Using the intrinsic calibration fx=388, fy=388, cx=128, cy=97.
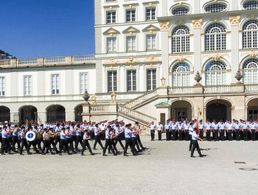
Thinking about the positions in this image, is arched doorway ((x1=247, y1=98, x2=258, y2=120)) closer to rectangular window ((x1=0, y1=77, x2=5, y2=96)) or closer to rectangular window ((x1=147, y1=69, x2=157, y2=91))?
rectangular window ((x1=147, y1=69, x2=157, y2=91))

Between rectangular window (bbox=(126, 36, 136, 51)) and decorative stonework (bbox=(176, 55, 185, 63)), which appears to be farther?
rectangular window (bbox=(126, 36, 136, 51))

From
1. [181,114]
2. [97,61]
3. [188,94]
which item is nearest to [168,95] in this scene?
[188,94]

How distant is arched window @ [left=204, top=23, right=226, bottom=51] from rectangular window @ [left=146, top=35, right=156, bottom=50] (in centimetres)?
606

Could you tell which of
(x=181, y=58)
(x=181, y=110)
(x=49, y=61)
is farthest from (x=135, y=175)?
(x=49, y=61)

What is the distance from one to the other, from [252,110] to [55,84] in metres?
25.6

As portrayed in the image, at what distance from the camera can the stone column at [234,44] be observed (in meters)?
42.6

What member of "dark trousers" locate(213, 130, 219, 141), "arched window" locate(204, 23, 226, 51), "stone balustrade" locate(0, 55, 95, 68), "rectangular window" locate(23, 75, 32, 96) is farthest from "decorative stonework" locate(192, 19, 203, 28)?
"rectangular window" locate(23, 75, 32, 96)

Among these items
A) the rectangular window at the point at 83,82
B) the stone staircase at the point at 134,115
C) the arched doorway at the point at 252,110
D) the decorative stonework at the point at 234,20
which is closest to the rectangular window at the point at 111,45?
the rectangular window at the point at 83,82

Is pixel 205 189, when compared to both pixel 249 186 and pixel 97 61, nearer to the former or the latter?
pixel 249 186

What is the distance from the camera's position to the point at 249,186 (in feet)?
39.6

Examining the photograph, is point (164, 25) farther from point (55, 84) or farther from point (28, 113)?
point (28, 113)

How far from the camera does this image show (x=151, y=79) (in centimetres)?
4628

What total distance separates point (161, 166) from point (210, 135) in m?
16.3

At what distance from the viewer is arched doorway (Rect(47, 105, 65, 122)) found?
5357 centimetres
